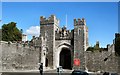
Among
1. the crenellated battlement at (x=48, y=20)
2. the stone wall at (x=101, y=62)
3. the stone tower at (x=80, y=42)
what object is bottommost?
the stone wall at (x=101, y=62)

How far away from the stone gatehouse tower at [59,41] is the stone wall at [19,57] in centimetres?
373

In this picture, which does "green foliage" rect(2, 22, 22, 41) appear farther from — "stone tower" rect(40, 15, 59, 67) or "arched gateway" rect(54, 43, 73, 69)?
"arched gateway" rect(54, 43, 73, 69)

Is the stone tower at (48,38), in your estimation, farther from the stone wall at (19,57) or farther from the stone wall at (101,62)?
the stone wall at (101,62)

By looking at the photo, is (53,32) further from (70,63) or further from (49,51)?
(70,63)

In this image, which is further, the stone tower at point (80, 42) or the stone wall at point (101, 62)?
the stone tower at point (80, 42)

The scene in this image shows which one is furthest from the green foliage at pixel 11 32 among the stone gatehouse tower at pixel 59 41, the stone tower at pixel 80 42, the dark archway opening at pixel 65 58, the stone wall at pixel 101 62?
the stone wall at pixel 101 62

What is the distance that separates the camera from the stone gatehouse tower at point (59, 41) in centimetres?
4750

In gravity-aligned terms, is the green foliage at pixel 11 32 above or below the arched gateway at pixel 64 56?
above

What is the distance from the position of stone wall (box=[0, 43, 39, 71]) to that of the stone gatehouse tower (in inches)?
147

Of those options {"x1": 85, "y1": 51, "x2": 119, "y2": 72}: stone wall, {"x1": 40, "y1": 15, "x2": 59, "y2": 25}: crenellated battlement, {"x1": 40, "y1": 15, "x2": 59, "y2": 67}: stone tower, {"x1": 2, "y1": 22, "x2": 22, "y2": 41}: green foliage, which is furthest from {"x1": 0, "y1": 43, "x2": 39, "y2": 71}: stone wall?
{"x1": 2, "y1": 22, "x2": 22, "y2": 41}: green foliage

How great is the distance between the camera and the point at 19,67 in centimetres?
3853

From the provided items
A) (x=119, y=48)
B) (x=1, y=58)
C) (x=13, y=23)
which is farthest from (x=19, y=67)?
(x=13, y=23)

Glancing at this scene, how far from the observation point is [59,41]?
4925 centimetres

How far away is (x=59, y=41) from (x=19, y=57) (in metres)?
12.1
